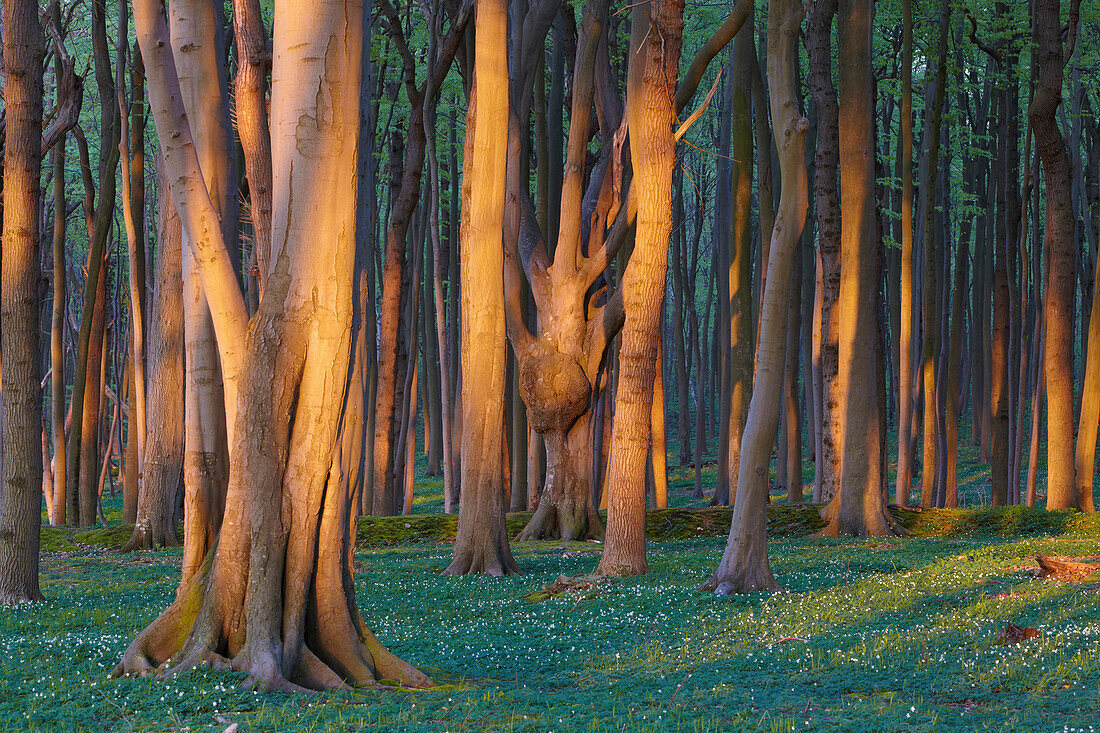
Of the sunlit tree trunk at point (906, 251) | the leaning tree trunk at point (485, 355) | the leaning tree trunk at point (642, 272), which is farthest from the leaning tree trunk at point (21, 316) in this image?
the sunlit tree trunk at point (906, 251)

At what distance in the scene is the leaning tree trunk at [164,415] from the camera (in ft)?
46.9

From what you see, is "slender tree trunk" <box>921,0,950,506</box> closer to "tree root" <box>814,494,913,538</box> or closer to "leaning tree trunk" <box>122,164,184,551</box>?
"tree root" <box>814,494,913,538</box>

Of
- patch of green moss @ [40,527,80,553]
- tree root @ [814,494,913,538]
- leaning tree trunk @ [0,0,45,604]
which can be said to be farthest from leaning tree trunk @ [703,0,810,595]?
patch of green moss @ [40,527,80,553]

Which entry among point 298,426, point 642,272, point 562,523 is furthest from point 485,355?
point 298,426

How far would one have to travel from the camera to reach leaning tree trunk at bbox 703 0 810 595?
9.75 m

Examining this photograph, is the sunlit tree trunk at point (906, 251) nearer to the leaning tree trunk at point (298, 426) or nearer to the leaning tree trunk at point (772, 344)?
the leaning tree trunk at point (772, 344)

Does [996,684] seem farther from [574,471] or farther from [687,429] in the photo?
[687,429]

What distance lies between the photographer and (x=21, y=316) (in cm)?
923

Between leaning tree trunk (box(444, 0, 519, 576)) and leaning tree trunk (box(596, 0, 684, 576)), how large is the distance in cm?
159

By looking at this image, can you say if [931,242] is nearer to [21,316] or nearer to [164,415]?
[164,415]

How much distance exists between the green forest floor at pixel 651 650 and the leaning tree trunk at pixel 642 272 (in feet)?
2.48

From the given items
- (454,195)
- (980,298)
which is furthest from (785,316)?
(980,298)

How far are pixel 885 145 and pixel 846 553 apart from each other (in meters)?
20.6

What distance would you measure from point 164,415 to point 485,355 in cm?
594
